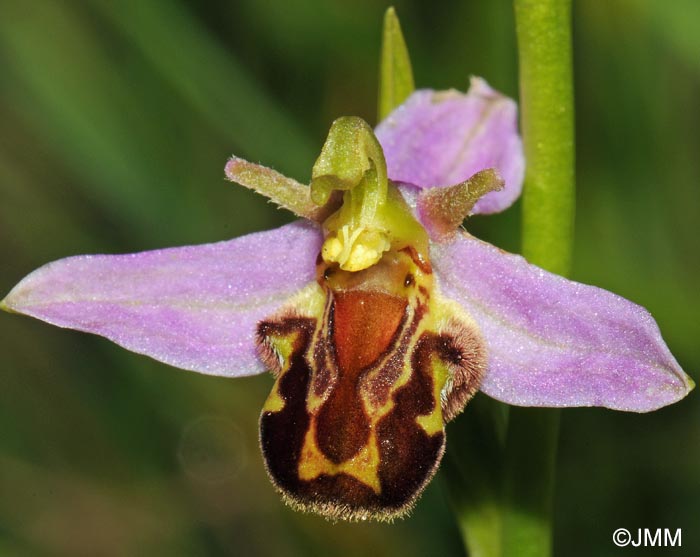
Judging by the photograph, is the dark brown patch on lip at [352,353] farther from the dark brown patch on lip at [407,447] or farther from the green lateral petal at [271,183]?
the green lateral petal at [271,183]

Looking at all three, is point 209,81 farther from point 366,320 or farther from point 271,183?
point 366,320

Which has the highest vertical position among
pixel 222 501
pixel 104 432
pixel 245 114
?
pixel 245 114

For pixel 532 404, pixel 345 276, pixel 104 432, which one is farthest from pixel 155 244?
pixel 532 404

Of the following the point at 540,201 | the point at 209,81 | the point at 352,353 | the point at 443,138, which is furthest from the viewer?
the point at 209,81

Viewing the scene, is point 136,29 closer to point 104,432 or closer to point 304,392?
point 104,432

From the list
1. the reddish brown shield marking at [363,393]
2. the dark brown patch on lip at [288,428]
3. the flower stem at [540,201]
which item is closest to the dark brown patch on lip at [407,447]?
the reddish brown shield marking at [363,393]

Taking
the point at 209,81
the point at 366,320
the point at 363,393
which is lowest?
the point at 363,393

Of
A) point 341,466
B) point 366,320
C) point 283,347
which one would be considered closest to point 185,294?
point 283,347
